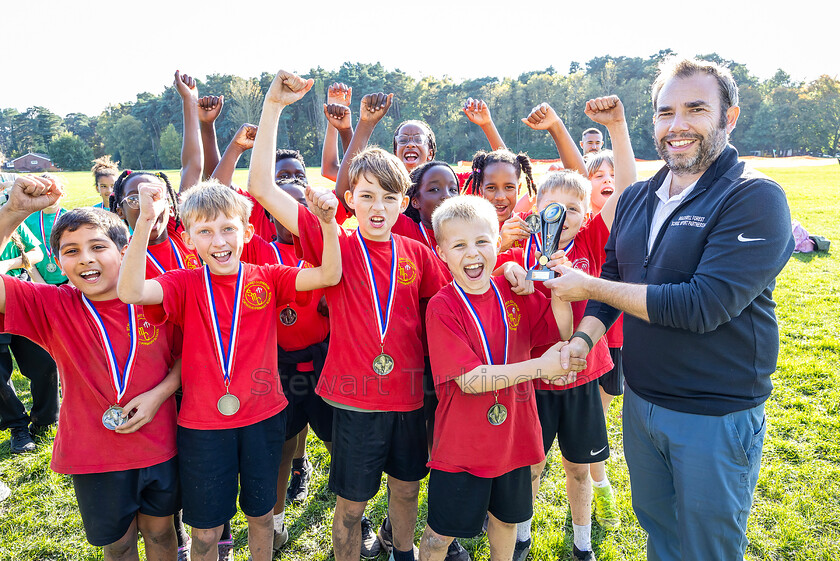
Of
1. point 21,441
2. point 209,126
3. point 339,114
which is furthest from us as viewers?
point 209,126

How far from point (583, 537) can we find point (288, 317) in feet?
8.05

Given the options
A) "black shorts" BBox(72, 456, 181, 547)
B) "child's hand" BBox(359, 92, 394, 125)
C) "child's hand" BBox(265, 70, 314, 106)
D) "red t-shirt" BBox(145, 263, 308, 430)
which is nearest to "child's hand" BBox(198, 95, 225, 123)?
"child's hand" BBox(359, 92, 394, 125)

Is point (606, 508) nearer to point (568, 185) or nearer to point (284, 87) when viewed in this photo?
point (568, 185)

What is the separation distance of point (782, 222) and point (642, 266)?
61cm

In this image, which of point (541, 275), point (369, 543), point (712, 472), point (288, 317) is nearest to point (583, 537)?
point (712, 472)

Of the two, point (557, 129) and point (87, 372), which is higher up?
point (557, 129)

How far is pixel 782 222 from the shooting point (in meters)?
2.07

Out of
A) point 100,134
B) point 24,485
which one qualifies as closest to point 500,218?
point 24,485

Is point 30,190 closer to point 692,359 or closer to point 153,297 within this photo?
point 153,297

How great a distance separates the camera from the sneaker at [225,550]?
3.29 m

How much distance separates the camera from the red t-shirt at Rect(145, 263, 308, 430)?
2.66 meters

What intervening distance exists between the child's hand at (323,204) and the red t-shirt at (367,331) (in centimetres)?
20

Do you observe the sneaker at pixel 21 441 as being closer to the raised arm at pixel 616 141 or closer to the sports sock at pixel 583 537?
the sports sock at pixel 583 537

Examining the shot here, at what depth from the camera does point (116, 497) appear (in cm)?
259
